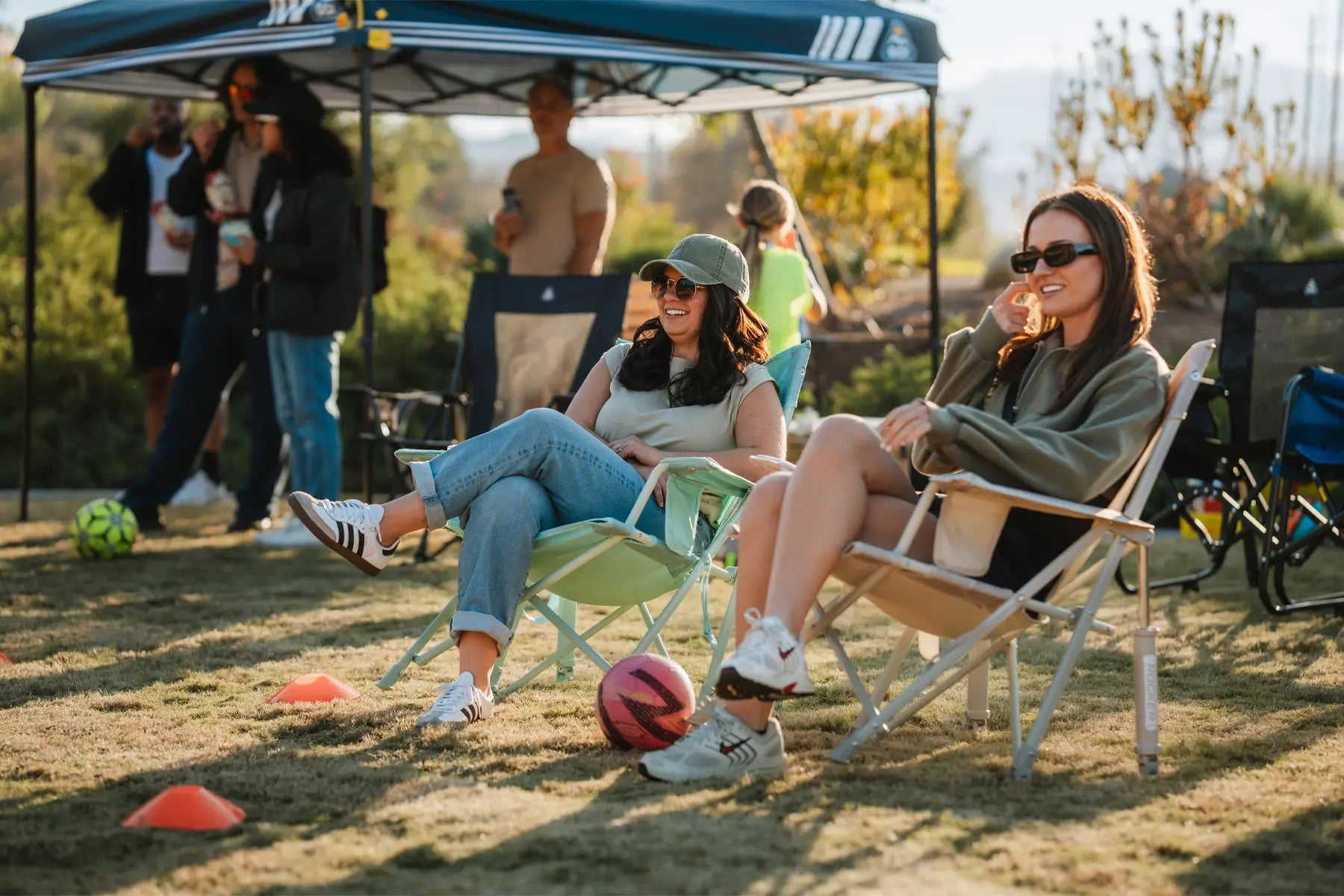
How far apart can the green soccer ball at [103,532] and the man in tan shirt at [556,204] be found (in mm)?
1900

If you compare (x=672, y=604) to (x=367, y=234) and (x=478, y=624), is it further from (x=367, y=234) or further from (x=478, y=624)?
(x=367, y=234)

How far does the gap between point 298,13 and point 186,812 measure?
397 cm

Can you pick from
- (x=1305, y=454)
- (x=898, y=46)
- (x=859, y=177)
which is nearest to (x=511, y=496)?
(x=1305, y=454)

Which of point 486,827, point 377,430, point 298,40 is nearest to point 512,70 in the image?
point 298,40

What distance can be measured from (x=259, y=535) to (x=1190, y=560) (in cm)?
360

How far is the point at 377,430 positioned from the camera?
589 cm

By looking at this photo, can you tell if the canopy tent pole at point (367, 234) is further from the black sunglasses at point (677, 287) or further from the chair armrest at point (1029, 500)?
the chair armrest at point (1029, 500)

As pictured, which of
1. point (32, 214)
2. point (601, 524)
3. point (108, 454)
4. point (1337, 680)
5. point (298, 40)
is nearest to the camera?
point (601, 524)

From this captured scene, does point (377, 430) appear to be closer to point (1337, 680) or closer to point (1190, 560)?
point (1190, 560)

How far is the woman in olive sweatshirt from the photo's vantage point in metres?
2.78

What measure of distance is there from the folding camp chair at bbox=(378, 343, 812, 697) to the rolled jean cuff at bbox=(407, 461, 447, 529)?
7.4 inches

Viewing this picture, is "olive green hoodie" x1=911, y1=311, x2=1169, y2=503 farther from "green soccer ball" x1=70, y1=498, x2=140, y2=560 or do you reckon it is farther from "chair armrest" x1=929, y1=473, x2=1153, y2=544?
"green soccer ball" x1=70, y1=498, x2=140, y2=560

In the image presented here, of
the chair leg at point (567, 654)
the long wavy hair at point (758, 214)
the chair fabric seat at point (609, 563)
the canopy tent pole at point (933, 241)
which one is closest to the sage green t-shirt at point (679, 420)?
the chair fabric seat at point (609, 563)

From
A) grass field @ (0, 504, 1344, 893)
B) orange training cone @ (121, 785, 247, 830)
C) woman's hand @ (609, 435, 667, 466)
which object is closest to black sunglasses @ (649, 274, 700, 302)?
woman's hand @ (609, 435, 667, 466)
